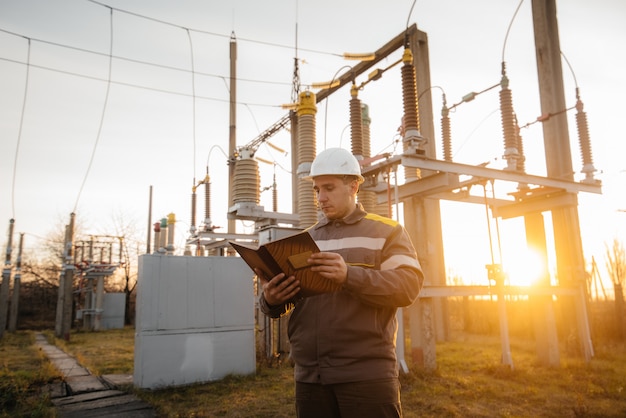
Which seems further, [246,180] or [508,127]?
[246,180]

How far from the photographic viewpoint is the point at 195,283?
740cm

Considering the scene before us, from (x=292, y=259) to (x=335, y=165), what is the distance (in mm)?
760

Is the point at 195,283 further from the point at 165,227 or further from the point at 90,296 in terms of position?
the point at 90,296

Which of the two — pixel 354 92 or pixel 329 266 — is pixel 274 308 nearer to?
pixel 329 266

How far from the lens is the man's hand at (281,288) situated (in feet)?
7.17

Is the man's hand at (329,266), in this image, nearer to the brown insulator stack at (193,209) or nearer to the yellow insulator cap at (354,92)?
the yellow insulator cap at (354,92)

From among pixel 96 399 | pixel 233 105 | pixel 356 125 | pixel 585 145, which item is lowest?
pixel 96 399

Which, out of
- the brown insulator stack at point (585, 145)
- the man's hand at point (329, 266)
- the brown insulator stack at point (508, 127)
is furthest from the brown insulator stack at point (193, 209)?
the man's hand at point (329, 266)

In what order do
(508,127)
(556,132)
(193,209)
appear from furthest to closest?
1. (193,209)
2. (556,132)
3. (508,127)

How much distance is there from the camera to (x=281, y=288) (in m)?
2.21

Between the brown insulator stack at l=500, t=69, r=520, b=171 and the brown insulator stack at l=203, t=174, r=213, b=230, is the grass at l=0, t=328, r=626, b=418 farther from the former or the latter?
the brown insulator stack at l=203, t=174, r=213, b=230

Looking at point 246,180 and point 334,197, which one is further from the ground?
point 246,180

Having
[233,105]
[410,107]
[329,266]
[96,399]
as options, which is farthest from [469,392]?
[233,105]

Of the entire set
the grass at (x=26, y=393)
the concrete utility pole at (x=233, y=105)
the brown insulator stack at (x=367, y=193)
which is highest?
the concrete utility pole at (x=233, y=105)
